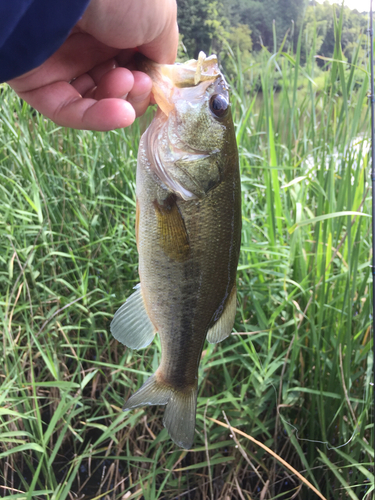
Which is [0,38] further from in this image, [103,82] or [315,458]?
[315,458]

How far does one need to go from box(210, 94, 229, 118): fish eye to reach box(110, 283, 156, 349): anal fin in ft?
1.78

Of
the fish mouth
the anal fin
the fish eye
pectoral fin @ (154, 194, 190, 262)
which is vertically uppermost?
the fish mouth

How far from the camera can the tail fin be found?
1051 millimetres

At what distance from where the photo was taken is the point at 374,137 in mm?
1647

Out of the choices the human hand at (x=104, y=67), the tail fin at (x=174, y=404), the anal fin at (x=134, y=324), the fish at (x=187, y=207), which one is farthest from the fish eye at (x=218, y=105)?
the tail fin at (x=174, y=404)

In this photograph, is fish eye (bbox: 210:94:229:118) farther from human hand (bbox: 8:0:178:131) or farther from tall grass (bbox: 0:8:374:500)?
tall grass (bbox: 0:8:374:500)

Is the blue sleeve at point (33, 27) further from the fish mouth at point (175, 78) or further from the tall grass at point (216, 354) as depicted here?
the tall grass at point (216, 354)

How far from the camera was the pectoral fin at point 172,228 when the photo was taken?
3.36ft

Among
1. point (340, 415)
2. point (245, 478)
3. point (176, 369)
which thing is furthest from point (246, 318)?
point (176, 369)

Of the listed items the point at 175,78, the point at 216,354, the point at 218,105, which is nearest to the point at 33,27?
the point at 175,78

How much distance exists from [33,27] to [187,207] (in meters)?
0.53

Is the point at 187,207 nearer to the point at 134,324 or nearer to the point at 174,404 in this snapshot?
the point at 134,324

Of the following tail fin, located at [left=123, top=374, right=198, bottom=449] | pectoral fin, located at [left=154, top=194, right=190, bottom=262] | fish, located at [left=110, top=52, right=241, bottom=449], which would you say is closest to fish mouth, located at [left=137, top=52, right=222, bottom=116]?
fish, located at [left=110, top=52, right=241, bottom=449]

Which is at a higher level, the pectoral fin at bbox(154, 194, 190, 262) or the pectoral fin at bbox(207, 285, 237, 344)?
the pectoral fin at bbox(154, 194, 190, 262)
